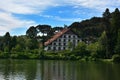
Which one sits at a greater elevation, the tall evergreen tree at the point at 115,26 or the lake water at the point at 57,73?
the tall evergreen tree at the point at 115,26

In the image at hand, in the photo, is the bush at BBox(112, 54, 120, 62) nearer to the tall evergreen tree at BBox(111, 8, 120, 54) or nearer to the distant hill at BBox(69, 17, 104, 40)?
the tall evergreen tree at BBox(111, 8, 120, 54)

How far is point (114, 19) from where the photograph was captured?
94.1m

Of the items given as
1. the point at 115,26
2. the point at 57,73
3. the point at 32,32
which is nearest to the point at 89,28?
the point at 32,32

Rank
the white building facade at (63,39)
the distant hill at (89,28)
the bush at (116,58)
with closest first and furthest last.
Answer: the bush at (116,58) < the white building facade at (63,39) < the distant hill at (89,28)

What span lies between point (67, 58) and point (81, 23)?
6445 cm

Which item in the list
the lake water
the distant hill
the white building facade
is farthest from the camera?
the distant hill

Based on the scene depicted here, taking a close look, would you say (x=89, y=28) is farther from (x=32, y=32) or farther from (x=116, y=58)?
(x=116, y=58)

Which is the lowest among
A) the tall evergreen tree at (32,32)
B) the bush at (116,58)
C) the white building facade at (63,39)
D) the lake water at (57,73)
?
the lake water at (57,73)

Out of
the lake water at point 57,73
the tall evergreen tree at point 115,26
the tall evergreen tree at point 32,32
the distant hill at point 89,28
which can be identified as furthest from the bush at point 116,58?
the tall evergreen tree at point 32,32

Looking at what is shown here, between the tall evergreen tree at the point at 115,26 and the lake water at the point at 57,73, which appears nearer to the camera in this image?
the lake water at the point at 57,73

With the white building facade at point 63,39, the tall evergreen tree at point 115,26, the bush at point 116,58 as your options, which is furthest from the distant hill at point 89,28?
the bush at point 116,58

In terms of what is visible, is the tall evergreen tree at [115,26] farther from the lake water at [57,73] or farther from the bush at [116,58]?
the lake water at [57,73]

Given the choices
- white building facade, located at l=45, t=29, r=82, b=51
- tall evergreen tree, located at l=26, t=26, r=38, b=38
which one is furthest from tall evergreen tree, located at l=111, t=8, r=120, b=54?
tall evergreen tree, located at l=26, t=26, r=38, b=38

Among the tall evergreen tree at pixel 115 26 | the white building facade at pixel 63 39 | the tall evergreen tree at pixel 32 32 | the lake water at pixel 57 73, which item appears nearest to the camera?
the lake water at pixel 57 73
